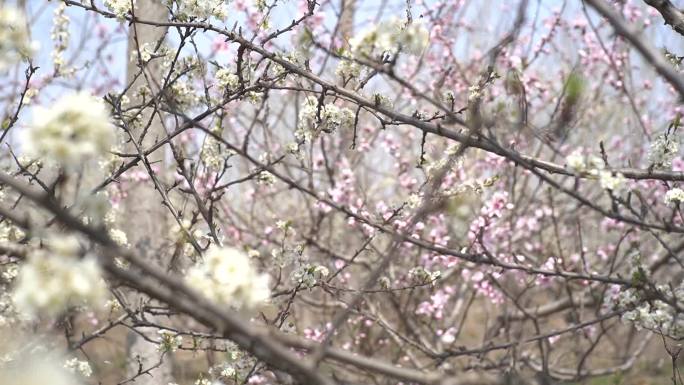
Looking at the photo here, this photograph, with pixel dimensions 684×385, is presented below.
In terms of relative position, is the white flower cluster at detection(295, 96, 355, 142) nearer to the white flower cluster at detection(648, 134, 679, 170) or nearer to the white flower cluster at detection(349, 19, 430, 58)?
the white flower cluster at detection(349, 19, 430, 58)

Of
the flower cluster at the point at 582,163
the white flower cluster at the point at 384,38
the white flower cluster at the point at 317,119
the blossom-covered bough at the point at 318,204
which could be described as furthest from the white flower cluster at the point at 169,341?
the flower cluster at the point at 582,163

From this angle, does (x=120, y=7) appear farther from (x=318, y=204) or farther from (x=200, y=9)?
(x=318, y=204)

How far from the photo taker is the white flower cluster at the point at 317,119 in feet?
9.34

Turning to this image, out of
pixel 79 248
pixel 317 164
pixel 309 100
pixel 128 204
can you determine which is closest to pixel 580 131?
pixel 317 164

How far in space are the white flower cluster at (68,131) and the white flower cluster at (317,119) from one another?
1.67 metres

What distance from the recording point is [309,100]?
9.73ft

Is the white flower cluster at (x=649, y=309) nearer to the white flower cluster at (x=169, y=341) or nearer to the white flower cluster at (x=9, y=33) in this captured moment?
the white flower cluster at (x=169, y=341)

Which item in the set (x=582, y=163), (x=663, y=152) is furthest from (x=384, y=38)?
(x=663, y=152)

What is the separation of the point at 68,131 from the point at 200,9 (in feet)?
5.55

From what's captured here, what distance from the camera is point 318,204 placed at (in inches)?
215

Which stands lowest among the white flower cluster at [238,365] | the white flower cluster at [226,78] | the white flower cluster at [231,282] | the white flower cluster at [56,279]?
the white flower cluster at [56,279]

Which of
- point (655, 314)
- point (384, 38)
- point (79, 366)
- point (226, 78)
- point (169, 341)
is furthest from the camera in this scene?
point (79, 366)

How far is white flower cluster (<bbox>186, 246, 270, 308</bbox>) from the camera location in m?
1.18

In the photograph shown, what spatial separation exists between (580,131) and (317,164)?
3784mm
